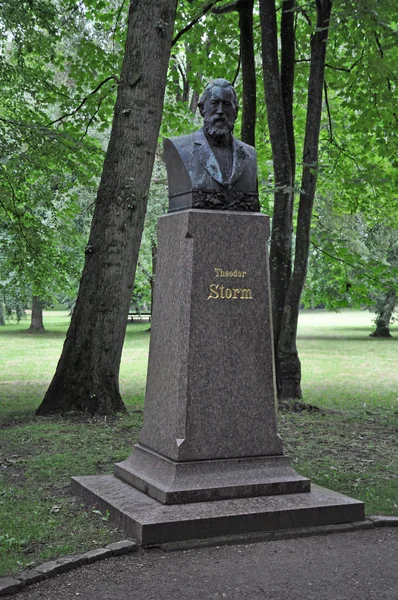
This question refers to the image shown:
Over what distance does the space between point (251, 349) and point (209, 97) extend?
2094 mm

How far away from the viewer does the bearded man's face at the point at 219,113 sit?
646cm

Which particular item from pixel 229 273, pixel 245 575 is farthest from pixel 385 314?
pixel 245 575

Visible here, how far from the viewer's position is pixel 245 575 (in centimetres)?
488

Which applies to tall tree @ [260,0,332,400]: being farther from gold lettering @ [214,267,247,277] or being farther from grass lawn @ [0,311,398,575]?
gold lettering @ [214,267,247,277]

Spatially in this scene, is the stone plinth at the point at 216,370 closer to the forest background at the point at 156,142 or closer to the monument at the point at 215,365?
the monument at the point at 215,365

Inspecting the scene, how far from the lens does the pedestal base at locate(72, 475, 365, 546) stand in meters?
5.39

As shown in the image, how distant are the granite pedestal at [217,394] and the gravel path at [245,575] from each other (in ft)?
1.52

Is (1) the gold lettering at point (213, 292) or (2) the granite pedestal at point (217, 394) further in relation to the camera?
(1) the gold lettering at point (213, 292)

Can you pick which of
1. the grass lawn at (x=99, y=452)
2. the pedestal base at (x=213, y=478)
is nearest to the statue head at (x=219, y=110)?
the pedestal base at (x=213, y=478)

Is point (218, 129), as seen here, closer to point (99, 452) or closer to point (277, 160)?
point (99, 452)

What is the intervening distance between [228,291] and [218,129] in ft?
4.41

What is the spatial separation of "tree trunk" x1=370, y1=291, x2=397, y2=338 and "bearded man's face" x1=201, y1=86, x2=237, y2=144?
28463 millimetres

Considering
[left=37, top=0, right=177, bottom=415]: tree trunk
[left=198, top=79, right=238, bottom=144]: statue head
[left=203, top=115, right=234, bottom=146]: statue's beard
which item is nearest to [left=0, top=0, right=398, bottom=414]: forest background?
[left=37, top=0, right=177, bottom=415]: tree trunk

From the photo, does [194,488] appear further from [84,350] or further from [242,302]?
[84,350]
